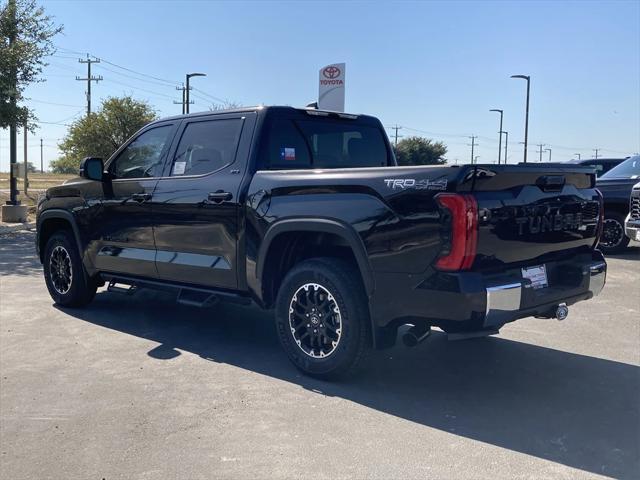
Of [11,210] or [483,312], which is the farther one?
[11,210]

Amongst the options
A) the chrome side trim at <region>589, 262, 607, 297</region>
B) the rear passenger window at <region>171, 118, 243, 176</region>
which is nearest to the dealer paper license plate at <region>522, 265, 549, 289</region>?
the chrome side trim at <region>589, 262, 607, 297</region>

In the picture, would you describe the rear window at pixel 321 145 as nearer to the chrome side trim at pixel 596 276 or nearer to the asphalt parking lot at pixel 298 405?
the asphalt parking lot at pixel 298 405

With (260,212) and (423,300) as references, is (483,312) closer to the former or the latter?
(423,300)

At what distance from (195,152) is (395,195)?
2.36 m

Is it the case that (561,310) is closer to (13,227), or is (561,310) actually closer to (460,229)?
(460,229)

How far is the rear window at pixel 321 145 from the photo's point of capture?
5.08 meters

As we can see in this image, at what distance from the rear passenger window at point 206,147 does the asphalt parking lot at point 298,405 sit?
1.61 m

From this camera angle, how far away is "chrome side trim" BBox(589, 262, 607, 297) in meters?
4.40

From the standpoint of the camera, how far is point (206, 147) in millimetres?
5387

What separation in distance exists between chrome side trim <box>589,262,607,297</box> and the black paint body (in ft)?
0.26

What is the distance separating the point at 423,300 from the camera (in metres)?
3.76

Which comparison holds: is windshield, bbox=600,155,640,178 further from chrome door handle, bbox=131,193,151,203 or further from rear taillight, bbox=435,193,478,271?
chrome door handle, bbox=131,193,151,203

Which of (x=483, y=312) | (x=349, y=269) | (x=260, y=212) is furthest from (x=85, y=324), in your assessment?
(x=483, y=312)

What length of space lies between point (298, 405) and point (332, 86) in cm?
1342
